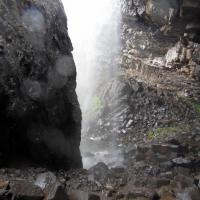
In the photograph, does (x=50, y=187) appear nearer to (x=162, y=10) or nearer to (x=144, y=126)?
(x=144, y=126)

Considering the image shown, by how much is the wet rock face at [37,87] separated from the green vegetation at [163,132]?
601 cm

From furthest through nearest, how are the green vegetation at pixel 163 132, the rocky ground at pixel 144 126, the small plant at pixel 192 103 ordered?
the small plant at pixel 192 103, the green vegetation at pixel 163 132, the rocky ground at pixel 144 126

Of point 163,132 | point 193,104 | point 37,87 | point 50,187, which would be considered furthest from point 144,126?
point 50,187

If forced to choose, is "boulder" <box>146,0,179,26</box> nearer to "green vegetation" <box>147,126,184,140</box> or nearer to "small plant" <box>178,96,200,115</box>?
"small plant" <box>178,96,200,115</box>

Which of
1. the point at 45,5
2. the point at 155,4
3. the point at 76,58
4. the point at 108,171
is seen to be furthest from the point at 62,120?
the point at 76,58

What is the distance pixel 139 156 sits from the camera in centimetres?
1298

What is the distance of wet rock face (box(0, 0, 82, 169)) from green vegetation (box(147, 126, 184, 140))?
6.01 m

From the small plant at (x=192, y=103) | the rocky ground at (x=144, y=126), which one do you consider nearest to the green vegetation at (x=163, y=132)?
the rocky ground at (x=144, y=126)

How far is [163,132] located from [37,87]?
29.8 feet

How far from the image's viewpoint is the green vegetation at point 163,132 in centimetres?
1622

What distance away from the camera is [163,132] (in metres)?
16.6

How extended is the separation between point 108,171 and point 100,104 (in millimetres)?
9490

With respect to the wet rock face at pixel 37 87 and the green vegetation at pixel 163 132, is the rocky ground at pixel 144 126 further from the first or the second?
the wet rock face at pixel 37 87

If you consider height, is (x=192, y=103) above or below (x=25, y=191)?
below
